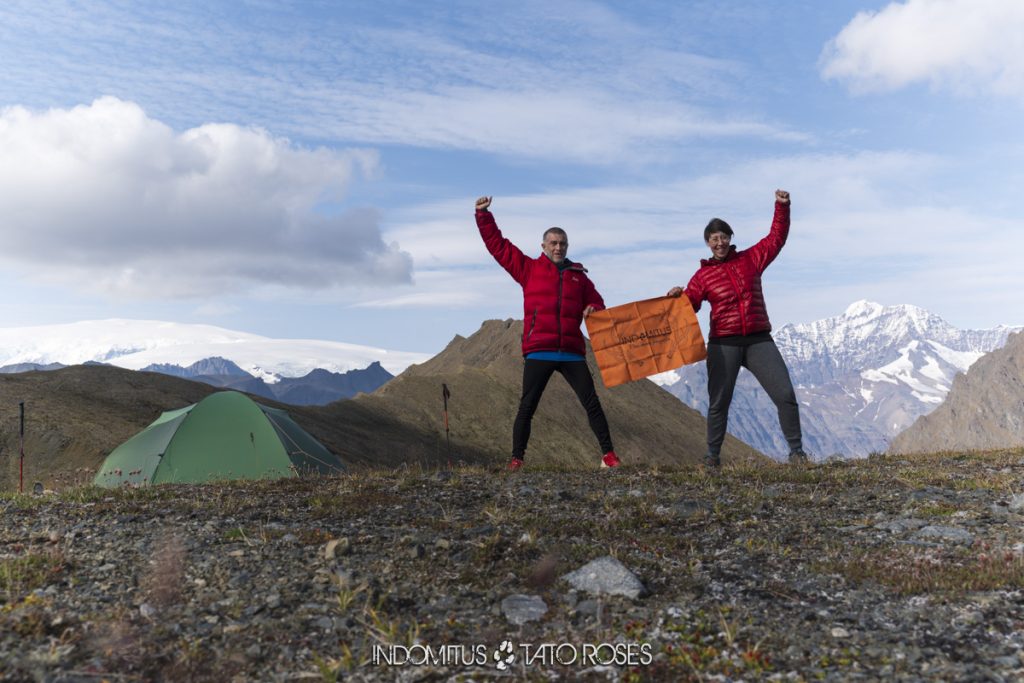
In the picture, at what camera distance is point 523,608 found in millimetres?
5109

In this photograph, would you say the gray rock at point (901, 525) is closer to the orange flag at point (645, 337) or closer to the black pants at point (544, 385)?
the black pants at point (544, 385)

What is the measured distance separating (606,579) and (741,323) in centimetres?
671

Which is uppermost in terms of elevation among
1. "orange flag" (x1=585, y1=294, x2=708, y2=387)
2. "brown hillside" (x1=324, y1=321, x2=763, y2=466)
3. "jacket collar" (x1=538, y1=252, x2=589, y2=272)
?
"jacket collar" (x1=538, y1=252, x2=589, y2=272)

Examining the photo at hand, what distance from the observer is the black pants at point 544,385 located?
11422 millimetres

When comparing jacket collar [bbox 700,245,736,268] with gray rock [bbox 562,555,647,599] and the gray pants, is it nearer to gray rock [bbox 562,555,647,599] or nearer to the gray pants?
the gray pants

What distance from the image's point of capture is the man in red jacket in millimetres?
11430

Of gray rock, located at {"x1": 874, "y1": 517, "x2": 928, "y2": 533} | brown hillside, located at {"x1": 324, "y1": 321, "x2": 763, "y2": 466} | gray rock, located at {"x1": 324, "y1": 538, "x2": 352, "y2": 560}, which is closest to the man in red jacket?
gray rock, located at {"x1": 874, "y1": 517, "x2": 928, "y2": 533}

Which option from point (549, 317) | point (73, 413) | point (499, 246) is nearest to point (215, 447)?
point (499, 246)

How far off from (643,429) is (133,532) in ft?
263

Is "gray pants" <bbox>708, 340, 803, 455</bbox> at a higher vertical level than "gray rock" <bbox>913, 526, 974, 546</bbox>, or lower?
Answer: higher

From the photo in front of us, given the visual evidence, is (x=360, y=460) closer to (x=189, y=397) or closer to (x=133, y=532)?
(x=189, y=397)

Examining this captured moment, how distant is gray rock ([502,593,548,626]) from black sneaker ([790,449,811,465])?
695 centimetres

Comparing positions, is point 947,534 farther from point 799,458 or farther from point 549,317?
point 549,317

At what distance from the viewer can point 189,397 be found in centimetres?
5016
